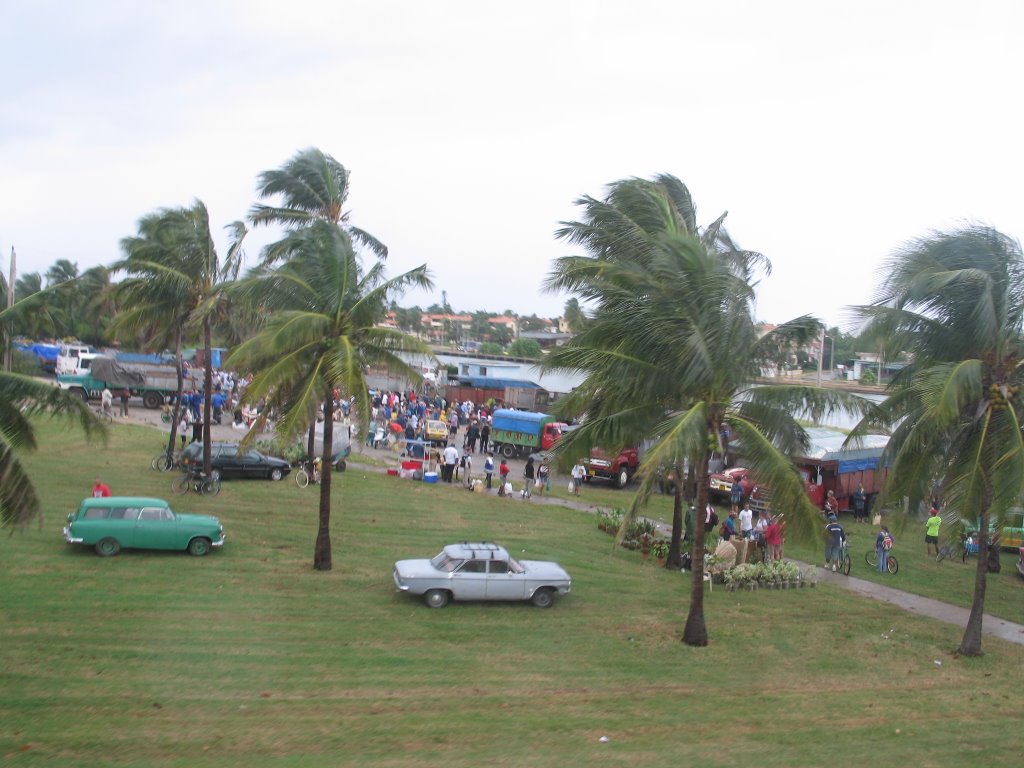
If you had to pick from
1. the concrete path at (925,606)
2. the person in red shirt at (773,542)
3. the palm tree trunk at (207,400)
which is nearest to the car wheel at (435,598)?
the person in red shirt at (773,542)

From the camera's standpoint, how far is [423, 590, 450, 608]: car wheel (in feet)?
52.0

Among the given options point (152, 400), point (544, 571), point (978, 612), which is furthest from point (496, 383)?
point (978, 612)

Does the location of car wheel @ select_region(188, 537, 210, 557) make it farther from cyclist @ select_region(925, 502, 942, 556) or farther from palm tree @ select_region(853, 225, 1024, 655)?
cyclist @ select_region(925, 502, 942, 556)

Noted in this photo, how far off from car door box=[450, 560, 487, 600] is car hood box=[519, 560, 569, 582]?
924mm

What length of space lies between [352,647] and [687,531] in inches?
421

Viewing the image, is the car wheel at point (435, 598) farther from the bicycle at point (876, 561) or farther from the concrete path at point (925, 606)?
the bicycle at point (876, 561)

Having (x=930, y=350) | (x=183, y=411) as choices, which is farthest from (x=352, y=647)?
(x=183, y=411)

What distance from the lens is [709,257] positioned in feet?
46.4

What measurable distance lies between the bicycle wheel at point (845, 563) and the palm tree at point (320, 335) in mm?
12225

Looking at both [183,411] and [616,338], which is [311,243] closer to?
[616,338]

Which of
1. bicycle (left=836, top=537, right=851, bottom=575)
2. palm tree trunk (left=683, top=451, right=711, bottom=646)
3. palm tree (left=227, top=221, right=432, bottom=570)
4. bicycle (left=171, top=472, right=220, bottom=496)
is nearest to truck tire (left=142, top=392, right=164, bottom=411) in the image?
bicycle (left=171, top=472, right=220, bottom=496)

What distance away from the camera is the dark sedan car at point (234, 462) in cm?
2547

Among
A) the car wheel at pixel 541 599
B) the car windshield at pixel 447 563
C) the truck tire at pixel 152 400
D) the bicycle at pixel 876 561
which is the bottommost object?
the car wheel at pixel 541 599

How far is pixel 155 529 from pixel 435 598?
6183 millimetres
